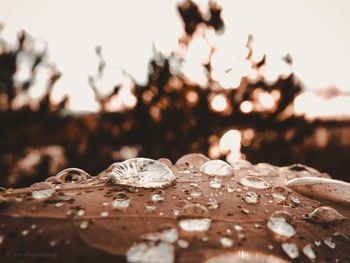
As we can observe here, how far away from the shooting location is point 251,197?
2.93 feet

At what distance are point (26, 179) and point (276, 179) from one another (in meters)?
4.44

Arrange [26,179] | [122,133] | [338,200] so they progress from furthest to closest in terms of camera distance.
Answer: [122,133]
[26,179]
[338,200]

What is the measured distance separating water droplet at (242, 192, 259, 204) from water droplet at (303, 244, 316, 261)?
22 centimetres

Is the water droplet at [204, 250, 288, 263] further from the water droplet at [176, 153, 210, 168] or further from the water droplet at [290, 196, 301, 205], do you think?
the water droplet at [176, 153, 210, 168]

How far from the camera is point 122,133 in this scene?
16.0 feet

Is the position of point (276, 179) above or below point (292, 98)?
below

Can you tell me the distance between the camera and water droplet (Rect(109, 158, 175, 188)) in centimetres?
91

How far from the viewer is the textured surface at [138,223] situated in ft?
1.91

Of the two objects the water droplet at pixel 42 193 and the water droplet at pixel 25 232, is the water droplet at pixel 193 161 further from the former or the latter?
the water droplet at pixel 25 232

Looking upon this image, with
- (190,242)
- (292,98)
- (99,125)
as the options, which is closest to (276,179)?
(190,242)

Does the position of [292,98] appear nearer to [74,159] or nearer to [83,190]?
[74,159]

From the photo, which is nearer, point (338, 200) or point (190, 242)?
point (190, 242)

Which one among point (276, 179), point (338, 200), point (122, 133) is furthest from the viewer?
point (122, 133)

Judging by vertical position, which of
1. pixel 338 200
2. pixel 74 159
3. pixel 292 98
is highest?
pixel 292 98
